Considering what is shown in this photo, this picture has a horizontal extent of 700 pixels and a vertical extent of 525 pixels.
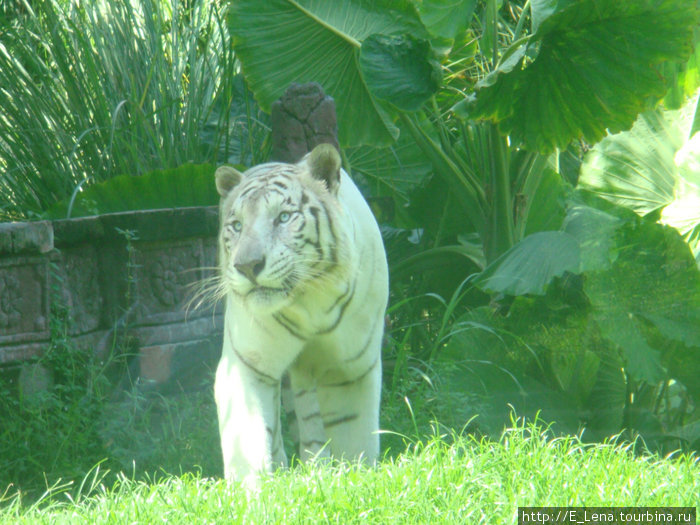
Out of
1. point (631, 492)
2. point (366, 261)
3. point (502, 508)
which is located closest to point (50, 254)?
point (366, 261)

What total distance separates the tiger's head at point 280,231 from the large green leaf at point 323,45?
2.58 metres

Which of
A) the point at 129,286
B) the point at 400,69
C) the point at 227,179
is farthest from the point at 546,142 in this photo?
the point at 129,286

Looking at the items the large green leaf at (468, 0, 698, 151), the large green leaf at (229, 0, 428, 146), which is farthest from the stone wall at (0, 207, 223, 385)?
the large green leaf at (468, 0, 698, 151)

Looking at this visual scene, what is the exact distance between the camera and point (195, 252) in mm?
4934

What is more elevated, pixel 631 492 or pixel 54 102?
pixel 54 102

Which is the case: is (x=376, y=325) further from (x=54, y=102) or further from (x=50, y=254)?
(x=54, y=102)

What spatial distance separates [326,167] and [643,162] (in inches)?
129

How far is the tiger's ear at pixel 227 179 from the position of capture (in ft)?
10.8

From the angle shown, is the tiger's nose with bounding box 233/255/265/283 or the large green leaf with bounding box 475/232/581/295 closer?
the tiger's nose with bounding box 233/255/265/283

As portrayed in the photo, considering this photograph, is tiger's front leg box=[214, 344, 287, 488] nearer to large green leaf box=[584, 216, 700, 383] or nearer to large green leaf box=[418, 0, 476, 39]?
large green leaf box=[584, 216, 700, 383]

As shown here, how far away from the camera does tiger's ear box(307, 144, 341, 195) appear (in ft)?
10.3

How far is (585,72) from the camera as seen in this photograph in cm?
483

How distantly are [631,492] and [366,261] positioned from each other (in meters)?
1.26

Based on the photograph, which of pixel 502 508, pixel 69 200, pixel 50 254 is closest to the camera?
pixel 502 508
